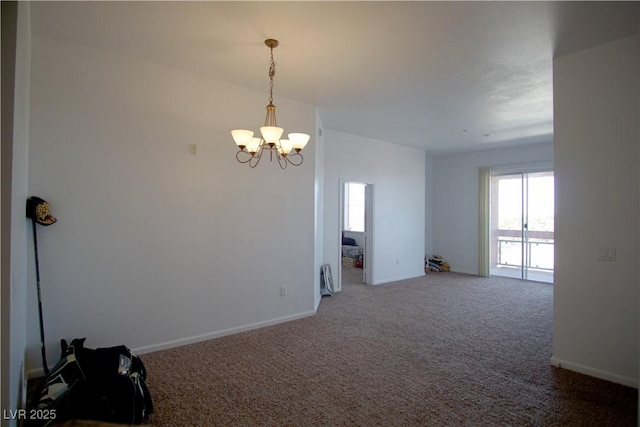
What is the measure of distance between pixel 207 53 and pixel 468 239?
7.05 m

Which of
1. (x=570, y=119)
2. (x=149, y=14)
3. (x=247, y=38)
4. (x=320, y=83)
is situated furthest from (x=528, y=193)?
(x=149, y=14)

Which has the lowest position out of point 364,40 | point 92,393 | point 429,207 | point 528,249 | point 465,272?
point 465,272

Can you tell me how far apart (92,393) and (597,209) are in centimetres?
413

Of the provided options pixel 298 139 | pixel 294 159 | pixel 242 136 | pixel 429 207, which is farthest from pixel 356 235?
pixel 242 136

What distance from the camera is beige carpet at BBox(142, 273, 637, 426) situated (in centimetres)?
233

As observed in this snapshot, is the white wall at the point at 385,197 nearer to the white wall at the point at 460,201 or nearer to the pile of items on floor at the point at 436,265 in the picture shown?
the pile of items on floor at the point at 436,265

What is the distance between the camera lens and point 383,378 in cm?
285

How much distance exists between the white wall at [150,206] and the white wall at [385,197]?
5.52 ft

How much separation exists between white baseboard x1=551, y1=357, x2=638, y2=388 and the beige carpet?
0.26ft

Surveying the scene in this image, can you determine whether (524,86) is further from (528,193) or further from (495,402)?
(528,193)

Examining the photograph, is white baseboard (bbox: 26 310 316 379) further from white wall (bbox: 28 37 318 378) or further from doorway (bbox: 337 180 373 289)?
doorway (bbox: 337 180 373 289)

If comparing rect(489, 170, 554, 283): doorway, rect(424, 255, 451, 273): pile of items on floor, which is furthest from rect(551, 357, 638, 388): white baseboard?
rect(424, 255, 451, 273): pile of items on floor

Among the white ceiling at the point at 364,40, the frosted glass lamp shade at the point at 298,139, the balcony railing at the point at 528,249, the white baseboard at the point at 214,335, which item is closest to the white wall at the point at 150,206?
the white baseboard at the point at 214,335

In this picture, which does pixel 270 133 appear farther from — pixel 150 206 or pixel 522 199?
pixel 522 199
